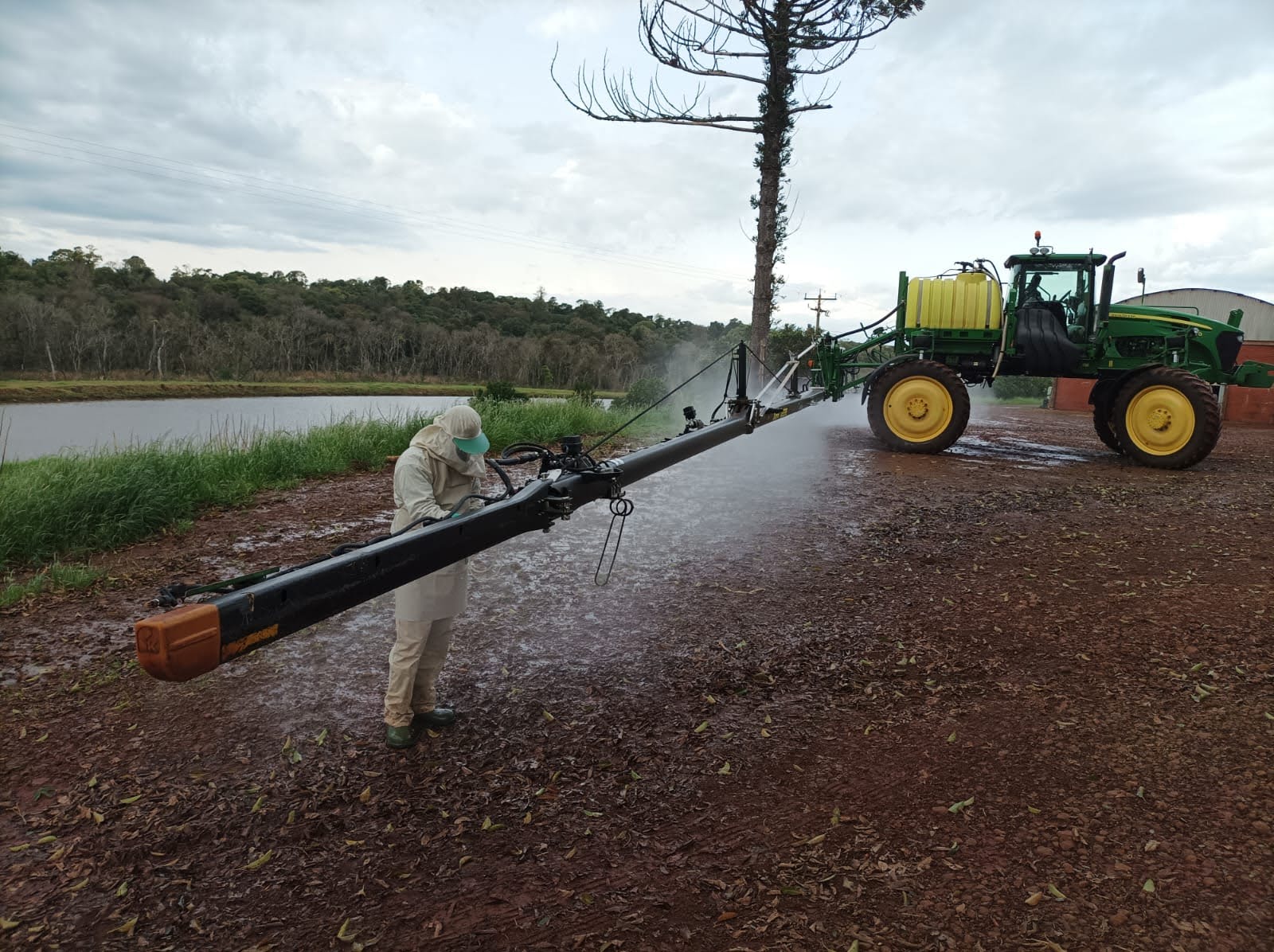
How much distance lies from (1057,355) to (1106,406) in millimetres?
1335

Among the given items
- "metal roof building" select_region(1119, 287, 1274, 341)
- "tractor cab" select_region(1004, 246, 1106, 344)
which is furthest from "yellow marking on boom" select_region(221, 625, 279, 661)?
"metal roof building" select_region(1119, 287, 1274, 341)

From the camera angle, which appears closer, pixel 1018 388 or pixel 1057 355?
pixel 1057 355

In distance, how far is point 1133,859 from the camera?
2.74 m

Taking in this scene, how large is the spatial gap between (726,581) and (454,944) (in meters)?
3.85

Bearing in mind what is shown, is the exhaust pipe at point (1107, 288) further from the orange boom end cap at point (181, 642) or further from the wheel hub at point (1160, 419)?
the orange boom end cap at point (181, 642)

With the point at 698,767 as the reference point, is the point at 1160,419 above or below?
above

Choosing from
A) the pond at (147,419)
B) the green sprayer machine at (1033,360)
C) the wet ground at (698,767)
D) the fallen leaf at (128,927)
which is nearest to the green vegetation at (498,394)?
the pond at (147,419)

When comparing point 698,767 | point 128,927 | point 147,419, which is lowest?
point 128,927

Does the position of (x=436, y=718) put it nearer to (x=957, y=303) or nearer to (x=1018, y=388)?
(x=957, y=303)

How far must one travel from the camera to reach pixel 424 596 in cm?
366

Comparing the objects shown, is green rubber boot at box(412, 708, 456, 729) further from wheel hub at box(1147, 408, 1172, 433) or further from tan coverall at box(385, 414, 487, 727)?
wheel hub at box(1147, 408, 1172, 433)

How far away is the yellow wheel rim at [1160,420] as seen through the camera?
10.3m

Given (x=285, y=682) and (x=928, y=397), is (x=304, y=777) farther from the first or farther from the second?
(x=928, y=397)

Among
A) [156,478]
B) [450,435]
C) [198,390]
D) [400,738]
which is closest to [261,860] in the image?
[400,738]
